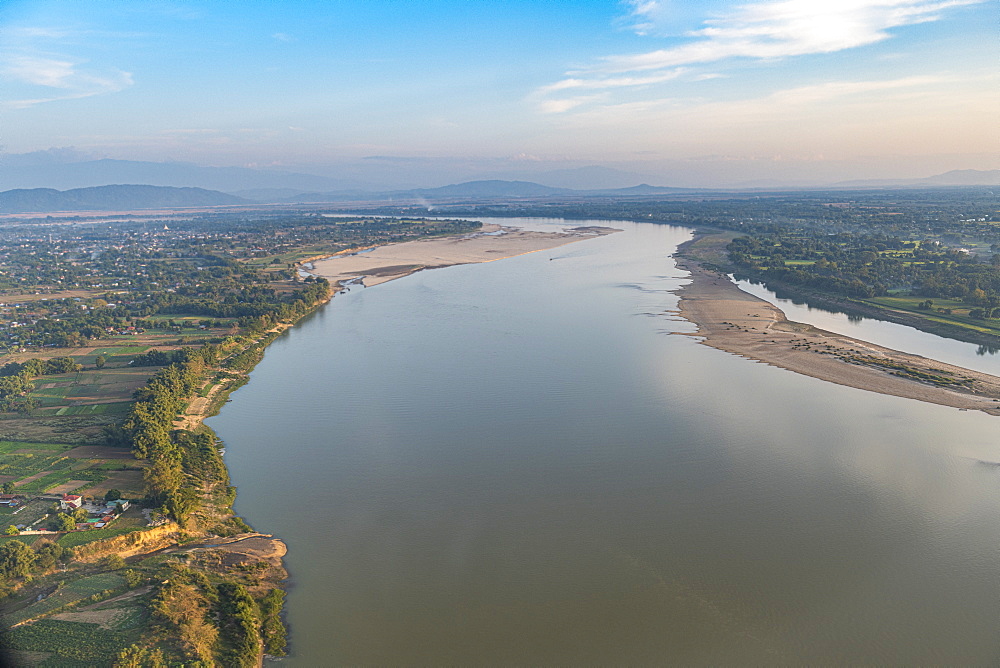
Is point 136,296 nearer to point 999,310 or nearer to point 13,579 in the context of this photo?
point 13,579

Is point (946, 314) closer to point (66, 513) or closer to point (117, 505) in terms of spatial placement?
point (117, 505)

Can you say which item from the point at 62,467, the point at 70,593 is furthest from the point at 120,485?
the point at 70,593

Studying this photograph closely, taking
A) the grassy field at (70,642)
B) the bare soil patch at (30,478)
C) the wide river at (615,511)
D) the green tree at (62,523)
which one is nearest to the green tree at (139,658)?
the grassy field at (70,642)

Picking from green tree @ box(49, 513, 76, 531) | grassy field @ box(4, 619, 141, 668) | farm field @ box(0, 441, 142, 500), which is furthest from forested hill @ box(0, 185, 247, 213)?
grassy field @ box(4, 619, 141, 668)

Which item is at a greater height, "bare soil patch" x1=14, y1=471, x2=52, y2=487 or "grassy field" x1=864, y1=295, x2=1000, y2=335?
"grassy field" x1=864, y1=295, x2=1000, y2=335

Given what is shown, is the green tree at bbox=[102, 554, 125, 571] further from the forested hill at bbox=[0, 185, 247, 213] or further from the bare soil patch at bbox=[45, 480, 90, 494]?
the forested hill at bbox=[0, 185, 247, 213]

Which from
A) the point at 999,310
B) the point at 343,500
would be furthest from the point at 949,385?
the point at 343,500
